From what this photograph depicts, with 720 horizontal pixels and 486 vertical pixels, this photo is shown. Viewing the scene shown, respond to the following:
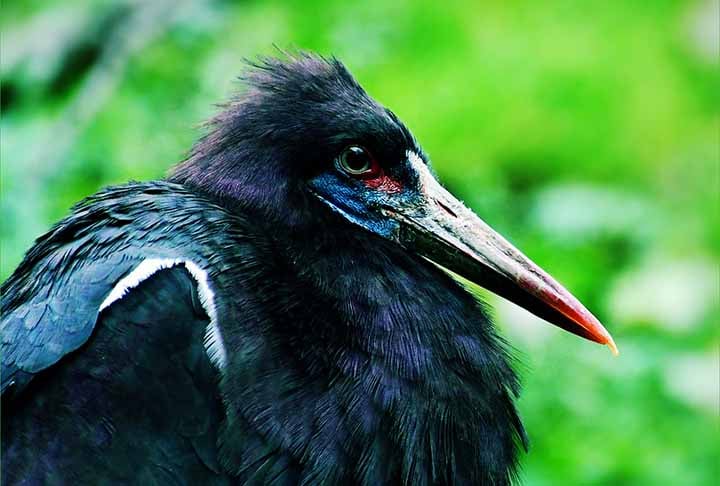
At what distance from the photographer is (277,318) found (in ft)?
8.66

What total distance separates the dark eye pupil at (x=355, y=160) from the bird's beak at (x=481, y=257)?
12 centimetres

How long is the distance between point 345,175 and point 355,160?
0.05 m

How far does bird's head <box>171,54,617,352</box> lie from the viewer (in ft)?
9.28

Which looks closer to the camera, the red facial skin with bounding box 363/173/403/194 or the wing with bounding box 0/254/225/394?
the wing with bounding box 0/254/225/394

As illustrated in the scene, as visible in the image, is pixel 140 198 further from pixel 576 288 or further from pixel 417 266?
pixel 576 288

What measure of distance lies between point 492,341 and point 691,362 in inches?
83.0

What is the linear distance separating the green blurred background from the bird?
0.33 m

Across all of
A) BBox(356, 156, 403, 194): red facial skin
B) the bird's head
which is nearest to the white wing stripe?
the bird's head

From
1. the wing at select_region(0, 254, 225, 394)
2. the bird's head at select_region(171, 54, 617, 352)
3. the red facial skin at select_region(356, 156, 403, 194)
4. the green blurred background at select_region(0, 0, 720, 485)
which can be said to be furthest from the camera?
the green blurred background at select_region(0, 0, 720, 485)

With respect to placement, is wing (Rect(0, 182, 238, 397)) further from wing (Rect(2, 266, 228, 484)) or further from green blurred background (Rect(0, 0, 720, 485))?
green blurred background (Rect(0, 0, 720, 485))

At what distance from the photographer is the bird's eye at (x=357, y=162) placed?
2.92 metres

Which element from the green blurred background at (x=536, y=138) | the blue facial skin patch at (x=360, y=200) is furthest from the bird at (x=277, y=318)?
the green blurred background at (x=536, y=138)

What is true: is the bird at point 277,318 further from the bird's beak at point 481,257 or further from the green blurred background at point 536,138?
the green blurred background at point 536,138

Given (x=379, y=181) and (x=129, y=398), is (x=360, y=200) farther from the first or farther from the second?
(x=129, y=398)
